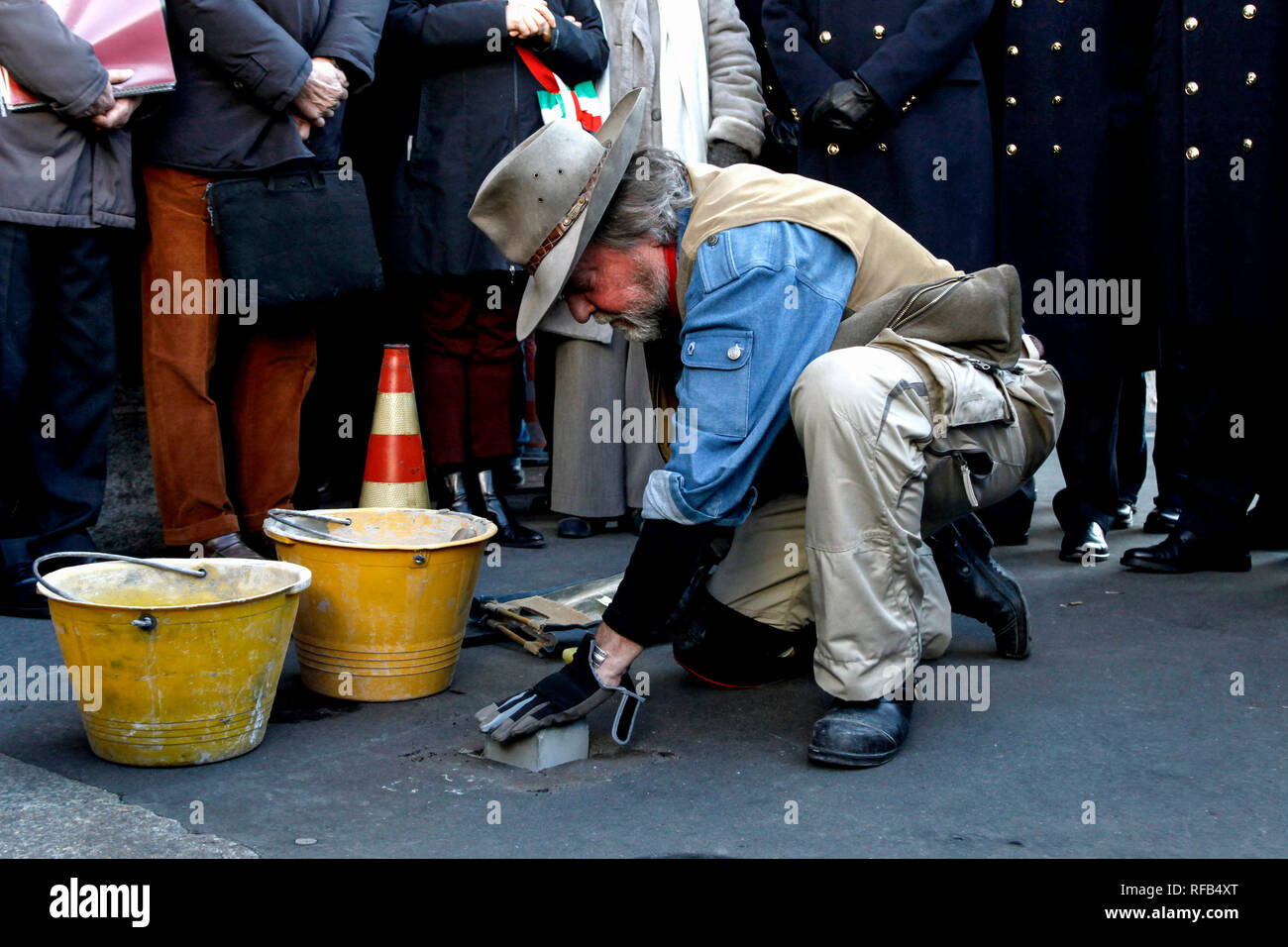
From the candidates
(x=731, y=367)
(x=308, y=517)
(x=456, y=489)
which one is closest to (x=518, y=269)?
(x=456, y=489)

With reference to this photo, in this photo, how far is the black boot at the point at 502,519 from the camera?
4453 mm

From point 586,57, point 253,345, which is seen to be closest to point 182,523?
point 253,345

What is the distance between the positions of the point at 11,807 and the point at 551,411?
2.92 m

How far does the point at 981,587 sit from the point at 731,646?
61 centimetres

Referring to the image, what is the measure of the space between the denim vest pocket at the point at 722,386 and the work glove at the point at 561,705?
1.53 feet

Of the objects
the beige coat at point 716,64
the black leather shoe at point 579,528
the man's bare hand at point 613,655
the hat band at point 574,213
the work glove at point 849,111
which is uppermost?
the beige coat at point 716,64

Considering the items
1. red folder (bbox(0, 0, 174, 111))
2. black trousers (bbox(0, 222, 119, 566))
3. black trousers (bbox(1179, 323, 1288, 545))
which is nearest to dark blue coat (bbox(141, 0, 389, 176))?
red folder (bbox(0, 0, 174, 111))

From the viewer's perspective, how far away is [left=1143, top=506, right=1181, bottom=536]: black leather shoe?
183 inches

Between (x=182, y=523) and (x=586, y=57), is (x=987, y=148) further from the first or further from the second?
(x=182, y=523)

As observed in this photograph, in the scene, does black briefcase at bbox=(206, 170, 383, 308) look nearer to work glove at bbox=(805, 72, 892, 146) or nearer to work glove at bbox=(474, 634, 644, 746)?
work glove at bbox=(805, 72, 892, 146)

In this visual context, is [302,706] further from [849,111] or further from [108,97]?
[849,111]

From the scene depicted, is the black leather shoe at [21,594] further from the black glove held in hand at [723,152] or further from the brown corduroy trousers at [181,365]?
the black glove held in hand at [723,152]

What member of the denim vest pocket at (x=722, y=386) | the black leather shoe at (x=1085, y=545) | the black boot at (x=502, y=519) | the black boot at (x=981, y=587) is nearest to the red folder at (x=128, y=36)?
the black boot at (x=502, y=519)

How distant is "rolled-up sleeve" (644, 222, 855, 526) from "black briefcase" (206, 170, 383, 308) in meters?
1.53
